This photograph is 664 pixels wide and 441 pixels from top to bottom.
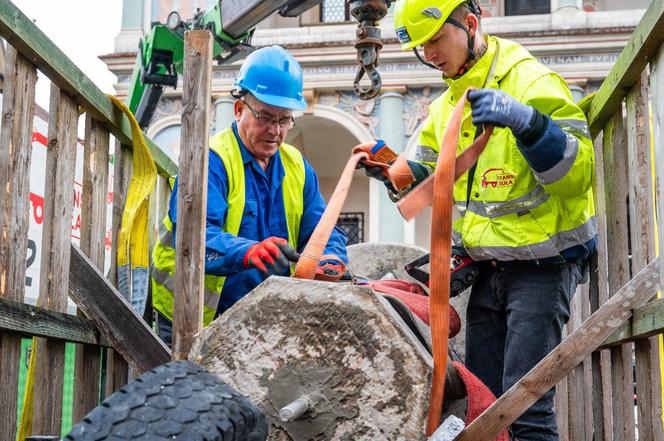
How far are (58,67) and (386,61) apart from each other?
39.6 ft

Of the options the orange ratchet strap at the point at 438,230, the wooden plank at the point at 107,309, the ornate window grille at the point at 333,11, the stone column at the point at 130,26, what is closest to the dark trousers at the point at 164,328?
the wooden plank at the point at 107,309

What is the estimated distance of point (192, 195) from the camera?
2275 mm

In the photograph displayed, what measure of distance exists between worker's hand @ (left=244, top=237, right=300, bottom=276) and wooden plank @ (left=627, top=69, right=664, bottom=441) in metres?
1.04

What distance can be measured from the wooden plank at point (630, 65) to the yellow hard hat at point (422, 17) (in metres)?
0.56

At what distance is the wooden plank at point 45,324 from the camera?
2.46m

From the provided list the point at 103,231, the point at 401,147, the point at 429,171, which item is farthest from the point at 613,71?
the point at 401,147

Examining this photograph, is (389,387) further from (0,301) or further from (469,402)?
(0,301)

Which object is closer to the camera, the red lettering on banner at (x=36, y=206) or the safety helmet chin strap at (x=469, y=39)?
the safety helmet chin strap at (x=469, y=39)

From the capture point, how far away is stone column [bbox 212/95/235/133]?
1477cm

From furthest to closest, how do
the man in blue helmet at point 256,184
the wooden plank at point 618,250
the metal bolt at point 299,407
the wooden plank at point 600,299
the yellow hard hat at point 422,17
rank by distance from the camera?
the wooden plank at point 600,299
the man in blue helmet at point 256,184
the wooden plank at point 618,250
the yellow hard hat at point 422,17
the metal bolt at point 299,407

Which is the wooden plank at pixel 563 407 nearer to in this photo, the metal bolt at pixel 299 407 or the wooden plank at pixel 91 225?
the wooden plank at pixel 91 225

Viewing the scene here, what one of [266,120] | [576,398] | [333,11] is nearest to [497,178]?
[266,120]

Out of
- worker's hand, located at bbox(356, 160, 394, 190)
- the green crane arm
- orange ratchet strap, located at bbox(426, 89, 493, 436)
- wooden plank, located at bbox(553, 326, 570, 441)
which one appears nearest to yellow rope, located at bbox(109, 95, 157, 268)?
worker's hand, located at bbox(356, 160, 394, 190)

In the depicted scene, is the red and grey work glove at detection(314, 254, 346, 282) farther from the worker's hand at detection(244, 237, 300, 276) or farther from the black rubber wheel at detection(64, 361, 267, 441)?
the black rubber wheel at detection(64, 361, 267, 441)
